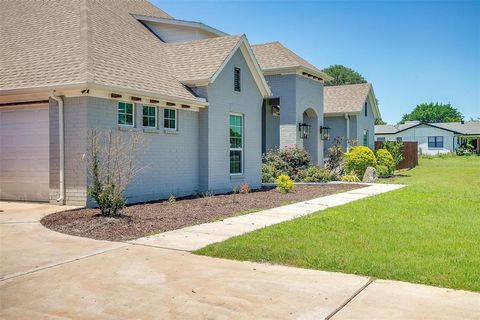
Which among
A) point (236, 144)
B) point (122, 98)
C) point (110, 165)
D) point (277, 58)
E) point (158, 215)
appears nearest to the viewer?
point (158, 215)

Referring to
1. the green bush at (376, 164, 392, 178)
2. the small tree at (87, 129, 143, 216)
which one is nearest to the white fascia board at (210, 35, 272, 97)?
the small tree at (87, 129, 143, 216)

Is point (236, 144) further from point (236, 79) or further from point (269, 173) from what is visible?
point (269, 173)

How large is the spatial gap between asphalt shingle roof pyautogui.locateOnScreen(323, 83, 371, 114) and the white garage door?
2223 cm

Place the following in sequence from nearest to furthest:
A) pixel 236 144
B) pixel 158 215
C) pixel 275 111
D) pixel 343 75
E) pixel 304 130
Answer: pixel 158 215
pixel 236 144
pixel 304 130
pixel 275 111
pixel 343 75

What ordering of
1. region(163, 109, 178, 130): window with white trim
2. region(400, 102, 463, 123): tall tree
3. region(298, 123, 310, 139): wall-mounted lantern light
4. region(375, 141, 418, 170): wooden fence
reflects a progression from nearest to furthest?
1. region(163, 109, 178, 130): window with white trim
2. region(298, 123, 310, 139): wall-mounted lantern light
3. region(375, 141, 418, 170): wooden fence
4. region(400, 102, 463, 123): tall tree

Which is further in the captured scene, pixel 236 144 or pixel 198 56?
pixel 236 144

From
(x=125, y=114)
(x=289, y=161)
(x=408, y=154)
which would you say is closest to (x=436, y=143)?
(x=408, y=154)

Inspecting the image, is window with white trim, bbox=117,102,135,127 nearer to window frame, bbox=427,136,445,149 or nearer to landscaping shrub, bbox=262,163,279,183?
landscaping shrub, bbox=262,163,279,183

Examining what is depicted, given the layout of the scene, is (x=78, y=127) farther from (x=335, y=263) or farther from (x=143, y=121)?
(x=335, y=263)

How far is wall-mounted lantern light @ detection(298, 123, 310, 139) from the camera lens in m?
24.7

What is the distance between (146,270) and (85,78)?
6.87 metres

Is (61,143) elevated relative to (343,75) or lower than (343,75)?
lower

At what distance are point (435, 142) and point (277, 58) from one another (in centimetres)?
4331

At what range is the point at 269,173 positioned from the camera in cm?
2191
